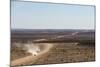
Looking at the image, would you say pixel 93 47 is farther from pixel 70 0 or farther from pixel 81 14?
pixel 70 0

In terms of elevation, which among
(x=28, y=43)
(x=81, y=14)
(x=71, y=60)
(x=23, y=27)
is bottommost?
(x=71, y=60)

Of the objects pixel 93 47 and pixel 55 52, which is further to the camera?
pixel 93 47

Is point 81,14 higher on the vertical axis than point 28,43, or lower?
higher

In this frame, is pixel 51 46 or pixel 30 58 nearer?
pixel 30 58

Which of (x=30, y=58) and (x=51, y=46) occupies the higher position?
(x=51, y=46)
